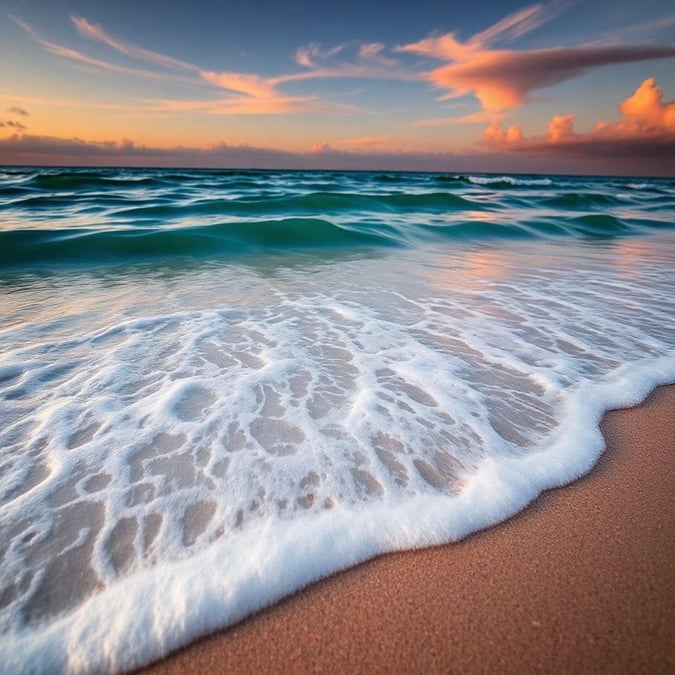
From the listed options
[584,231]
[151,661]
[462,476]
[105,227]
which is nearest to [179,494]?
[151,661]

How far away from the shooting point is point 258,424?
6.70ft

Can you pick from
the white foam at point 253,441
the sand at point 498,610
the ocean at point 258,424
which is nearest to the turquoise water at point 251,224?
the ocean at point 258,424

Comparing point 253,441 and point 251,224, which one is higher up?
point 253,441

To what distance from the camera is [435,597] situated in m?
1.23

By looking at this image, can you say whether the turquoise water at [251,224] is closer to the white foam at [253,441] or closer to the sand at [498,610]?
the white foam at [253,441]

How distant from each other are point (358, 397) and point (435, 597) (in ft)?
3.91

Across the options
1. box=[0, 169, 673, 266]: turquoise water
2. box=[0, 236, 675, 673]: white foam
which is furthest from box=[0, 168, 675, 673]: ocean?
box=[0, 169, 673, 266]: turquoise water

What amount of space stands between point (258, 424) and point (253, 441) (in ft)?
0.46

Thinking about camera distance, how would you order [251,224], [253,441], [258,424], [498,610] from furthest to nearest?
[251,224], [258,424], [253,441], [498,610]

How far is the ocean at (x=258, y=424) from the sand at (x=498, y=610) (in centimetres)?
7

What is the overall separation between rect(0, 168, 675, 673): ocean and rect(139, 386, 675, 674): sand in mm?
75

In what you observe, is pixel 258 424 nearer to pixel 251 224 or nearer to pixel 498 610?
pixel 498 610

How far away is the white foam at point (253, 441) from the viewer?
123 cm

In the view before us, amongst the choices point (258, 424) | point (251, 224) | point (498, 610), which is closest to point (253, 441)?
point (258, 424)
